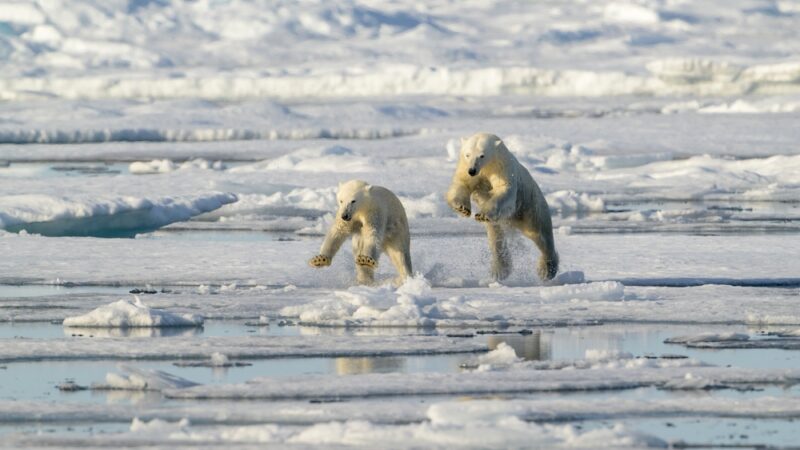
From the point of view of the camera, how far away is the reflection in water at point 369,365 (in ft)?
16.8

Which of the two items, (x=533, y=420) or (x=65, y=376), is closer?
(x=533, y=420)

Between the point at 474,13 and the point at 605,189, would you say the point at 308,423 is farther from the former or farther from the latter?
the point at 474,13

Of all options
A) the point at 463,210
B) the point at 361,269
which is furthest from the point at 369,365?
the point at 463,210

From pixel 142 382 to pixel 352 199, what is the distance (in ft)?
8.29

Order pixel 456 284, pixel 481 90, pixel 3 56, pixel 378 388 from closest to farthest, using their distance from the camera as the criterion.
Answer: pixel 378 388 → pixel 456 284 → pixel 481 90 → pixel 3 56

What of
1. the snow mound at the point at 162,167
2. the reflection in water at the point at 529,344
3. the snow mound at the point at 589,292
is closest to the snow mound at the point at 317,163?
the snow mound at the point at 162,167

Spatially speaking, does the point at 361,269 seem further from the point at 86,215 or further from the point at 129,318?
the point at 86,215

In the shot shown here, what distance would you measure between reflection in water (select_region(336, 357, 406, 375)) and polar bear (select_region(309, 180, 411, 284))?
1620 mm

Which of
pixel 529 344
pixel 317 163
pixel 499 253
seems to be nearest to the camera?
pixel 529 344

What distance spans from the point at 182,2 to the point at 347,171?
31.6 meters

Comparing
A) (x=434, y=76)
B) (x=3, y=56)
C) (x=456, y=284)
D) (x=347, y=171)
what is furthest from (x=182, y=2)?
(x=456, y=284)

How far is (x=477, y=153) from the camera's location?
7.45 m

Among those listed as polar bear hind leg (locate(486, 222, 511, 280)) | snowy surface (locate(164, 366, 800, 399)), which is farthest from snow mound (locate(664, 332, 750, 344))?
polar bear hind leg (locate(486, 222, 511, 280))

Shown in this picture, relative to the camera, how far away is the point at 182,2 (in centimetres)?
4569
